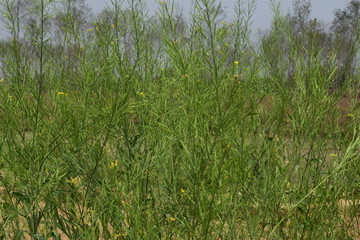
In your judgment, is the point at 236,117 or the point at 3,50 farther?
the point at 3,50

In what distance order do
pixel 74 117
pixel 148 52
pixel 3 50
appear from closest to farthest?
pixel 74 117
pixel 3 50
pixel 148 52

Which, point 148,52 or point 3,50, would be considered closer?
point 3,50

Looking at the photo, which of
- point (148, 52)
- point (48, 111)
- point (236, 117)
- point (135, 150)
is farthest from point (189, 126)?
point (148, 52)

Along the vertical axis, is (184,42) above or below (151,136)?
above

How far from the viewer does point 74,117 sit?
2.45m

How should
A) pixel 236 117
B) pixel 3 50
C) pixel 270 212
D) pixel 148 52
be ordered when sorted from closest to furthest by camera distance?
pixel 236 117 < pixel 270 212 < pixel 3 50 < pixel 148 52

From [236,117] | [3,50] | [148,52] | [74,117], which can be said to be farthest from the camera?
[148,52]

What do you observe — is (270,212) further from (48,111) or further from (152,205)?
(48,111)

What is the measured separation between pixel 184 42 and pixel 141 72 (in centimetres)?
34

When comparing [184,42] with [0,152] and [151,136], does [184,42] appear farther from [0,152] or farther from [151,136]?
[0,152]

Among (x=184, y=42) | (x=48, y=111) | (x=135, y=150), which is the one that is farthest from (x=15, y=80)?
(x=184, y=42)

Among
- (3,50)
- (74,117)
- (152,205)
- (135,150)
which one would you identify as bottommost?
(152,205)

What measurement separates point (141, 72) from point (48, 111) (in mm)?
608

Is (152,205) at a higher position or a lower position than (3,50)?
lower
